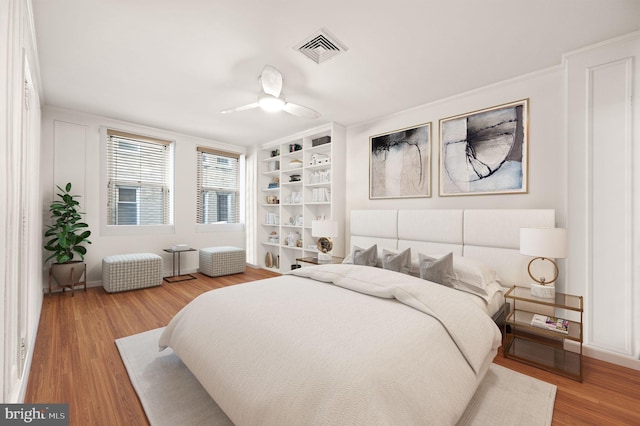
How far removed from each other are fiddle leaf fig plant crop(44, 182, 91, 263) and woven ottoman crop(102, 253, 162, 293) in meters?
0.40

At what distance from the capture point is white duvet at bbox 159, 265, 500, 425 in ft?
3.63

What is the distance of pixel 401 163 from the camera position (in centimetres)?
372

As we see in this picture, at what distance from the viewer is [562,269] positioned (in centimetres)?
248

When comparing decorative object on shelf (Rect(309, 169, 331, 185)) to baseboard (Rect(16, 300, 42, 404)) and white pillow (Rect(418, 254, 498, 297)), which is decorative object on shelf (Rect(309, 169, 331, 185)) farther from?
baseboard (Rect(16, 300, 42, 404))

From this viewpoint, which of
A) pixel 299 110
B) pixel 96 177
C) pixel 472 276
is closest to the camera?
pixel 472 276

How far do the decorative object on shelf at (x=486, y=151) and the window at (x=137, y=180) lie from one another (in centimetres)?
465

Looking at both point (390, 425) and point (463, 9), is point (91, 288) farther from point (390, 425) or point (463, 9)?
point (463, 9)

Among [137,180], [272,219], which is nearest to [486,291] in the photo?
[272,219]

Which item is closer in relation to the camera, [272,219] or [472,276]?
[472,276]

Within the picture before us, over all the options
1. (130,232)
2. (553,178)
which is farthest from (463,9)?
(130,232)

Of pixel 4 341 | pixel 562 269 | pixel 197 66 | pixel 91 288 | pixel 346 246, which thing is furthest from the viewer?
pixel 346 246

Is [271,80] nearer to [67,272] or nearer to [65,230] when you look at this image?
[65,230]

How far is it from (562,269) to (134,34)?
4210mm

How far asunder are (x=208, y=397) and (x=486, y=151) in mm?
3398
